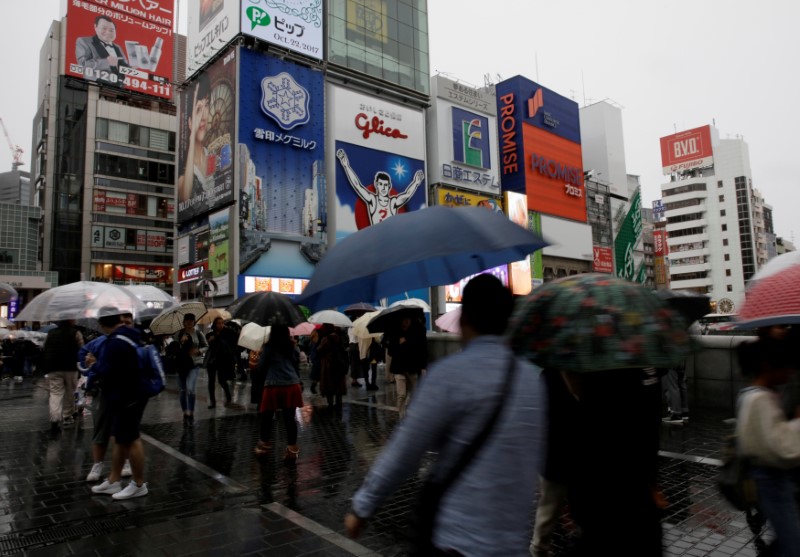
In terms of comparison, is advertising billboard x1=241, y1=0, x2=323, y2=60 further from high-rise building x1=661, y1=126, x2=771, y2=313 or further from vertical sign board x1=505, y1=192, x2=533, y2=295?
high-rise building x1=661, y1=126, x2=771, y2=313

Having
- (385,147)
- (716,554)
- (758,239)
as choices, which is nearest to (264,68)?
(385,147)

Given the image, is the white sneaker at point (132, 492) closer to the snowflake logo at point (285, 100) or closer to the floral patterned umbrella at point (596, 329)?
the floral patterned umbrella at point (596, 329)

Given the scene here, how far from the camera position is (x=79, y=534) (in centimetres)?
469

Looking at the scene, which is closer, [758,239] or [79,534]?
[79,534]

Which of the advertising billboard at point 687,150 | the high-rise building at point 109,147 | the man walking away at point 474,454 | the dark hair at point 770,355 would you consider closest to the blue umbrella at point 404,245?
the man walking away at point 474,454

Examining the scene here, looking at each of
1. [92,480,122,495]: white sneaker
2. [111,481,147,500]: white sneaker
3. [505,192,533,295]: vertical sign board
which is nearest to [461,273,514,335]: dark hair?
[111,481,147,500]: white sneaker

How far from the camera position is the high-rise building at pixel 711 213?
279 ft

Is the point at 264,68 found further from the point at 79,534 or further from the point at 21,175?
the point at 21,175

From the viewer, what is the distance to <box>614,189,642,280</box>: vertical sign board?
65500mm

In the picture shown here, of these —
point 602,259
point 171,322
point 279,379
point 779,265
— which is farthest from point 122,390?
point 602,259

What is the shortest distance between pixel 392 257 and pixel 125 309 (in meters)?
4.45

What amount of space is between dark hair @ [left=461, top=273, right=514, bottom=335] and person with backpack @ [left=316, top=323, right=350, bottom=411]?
9.20 m

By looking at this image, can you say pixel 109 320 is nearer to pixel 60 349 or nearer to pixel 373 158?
pixel 60 349

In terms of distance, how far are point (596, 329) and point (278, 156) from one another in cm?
3329
